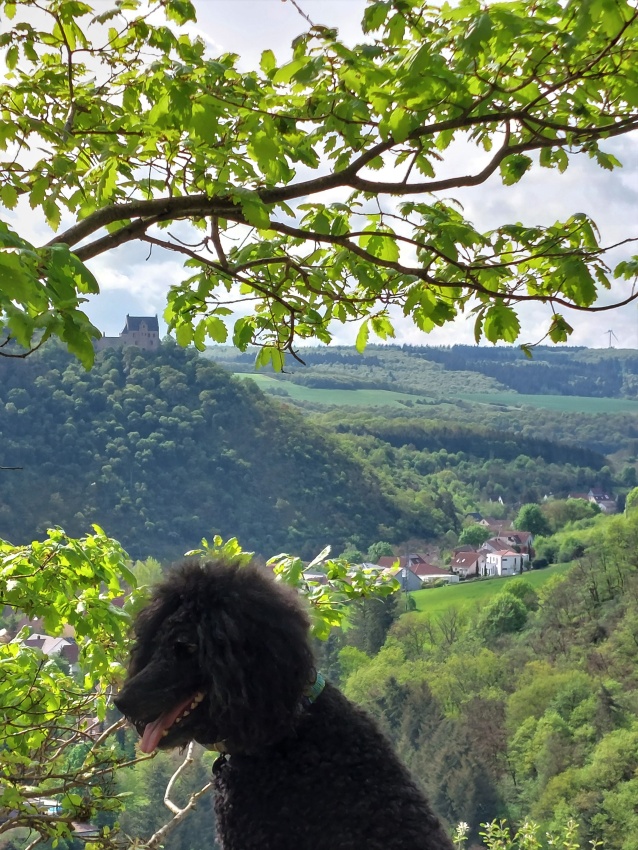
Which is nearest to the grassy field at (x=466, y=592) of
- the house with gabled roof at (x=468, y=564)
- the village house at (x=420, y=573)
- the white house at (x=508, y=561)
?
the village house at (x=420, y=573)

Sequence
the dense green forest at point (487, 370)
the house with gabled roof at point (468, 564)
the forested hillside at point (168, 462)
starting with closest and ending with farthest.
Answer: the forested hillside at point (168, 462) → the house with gabled roof at point (468, 564) → the dense green forest at point (487, 370)

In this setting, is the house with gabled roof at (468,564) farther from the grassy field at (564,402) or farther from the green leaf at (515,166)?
the grassy field at (564,402)

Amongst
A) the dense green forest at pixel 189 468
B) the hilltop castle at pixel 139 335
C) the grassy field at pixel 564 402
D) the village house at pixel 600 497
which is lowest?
the village house at pixel 600 497

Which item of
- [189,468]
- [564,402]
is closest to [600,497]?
[189,468]

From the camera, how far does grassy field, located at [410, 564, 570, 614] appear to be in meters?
57.3

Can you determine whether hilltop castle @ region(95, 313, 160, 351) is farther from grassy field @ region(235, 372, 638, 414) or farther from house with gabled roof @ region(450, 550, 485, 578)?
grassy field @ region(235, 372, 638, 414)

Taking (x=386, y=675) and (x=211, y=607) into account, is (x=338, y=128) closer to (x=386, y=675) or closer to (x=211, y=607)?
(x=211, y=607)

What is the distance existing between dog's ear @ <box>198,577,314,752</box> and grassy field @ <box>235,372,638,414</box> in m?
111

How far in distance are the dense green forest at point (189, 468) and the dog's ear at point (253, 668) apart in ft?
165

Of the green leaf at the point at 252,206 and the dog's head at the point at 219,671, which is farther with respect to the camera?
the green leaf at the point at 252,206

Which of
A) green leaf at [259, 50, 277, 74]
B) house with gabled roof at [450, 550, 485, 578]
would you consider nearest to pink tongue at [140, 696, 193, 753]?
green leaf at [259, 50, 277, 74]

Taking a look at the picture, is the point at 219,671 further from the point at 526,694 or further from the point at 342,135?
the point at 526,694

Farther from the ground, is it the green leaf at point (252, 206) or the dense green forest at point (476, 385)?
the dense green forest at point (476, 385)

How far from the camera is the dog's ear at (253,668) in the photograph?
1.85 m
